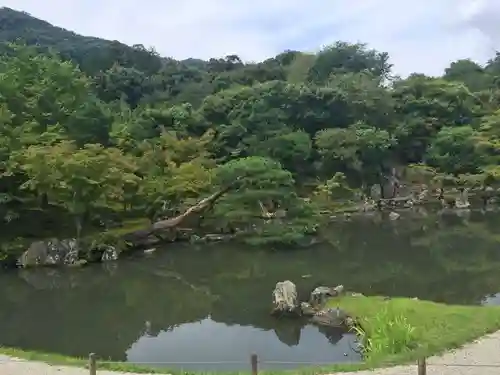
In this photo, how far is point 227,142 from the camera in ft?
101

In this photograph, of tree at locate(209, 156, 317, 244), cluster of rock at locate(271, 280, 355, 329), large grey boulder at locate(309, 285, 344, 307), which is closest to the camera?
cluster of rock at locate(271, 280, 355, 329)

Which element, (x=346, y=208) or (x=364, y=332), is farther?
(x=346, y=208)

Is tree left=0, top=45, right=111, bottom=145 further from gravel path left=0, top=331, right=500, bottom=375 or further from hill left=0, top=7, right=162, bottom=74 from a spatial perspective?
hill left=0, top=7, right=162, bottom=74

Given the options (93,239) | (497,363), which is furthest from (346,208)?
(497,363)

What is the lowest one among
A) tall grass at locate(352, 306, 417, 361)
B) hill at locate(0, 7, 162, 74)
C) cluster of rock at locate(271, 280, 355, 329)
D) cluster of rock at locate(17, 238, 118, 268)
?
tall grass at locate(352, 306, 417, 361)

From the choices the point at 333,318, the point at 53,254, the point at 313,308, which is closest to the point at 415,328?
the point at 333,318

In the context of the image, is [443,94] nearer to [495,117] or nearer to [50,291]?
[495,117]

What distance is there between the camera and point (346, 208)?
1158 inches

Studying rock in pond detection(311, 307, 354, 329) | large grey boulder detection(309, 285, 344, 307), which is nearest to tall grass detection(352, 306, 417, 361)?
rock in pond detection(311, 307, 354, 329)

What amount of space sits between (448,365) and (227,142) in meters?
23.9

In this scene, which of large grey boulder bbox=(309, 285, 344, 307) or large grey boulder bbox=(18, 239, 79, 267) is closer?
large grey boulder bbox=(309, 285, 344, 307)

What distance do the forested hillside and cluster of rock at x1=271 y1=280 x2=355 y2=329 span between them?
735 cm

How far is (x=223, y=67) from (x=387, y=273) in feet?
135

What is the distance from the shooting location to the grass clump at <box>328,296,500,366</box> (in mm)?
8250
